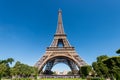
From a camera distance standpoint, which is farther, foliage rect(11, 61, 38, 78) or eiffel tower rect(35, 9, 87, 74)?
eiffel tower rect(35, 9, 87, 74)

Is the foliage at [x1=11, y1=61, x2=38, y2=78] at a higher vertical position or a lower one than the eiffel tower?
lower

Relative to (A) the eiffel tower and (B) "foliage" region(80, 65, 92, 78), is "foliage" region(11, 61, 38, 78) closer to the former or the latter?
(A) the eiffel tower

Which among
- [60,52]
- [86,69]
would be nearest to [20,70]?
[60,52]

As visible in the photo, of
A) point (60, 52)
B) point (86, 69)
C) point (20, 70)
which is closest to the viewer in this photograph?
point (20, 70)

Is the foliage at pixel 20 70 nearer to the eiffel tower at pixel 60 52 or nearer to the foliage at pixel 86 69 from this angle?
the eiffel tower at pixel 60 52

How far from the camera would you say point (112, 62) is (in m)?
50.0

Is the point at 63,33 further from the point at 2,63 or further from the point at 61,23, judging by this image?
the point at 2,63

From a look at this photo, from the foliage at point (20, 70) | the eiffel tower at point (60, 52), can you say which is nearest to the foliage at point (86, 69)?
the eiffel tower at point (60, 52)

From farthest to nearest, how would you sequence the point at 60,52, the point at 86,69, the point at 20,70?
the point at 60,52 → the point at 86,69 → the point at 20,70

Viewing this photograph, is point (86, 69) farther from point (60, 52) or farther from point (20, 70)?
point (20, 70)

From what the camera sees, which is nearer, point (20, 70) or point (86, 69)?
point (20, 70)

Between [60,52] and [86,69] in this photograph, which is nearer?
[86,69]

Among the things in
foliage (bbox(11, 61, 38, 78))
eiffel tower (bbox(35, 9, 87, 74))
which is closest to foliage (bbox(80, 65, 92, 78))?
eiffel tower (bbox(35, 9, 87, 74))

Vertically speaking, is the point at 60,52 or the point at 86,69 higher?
the point at 60,52
